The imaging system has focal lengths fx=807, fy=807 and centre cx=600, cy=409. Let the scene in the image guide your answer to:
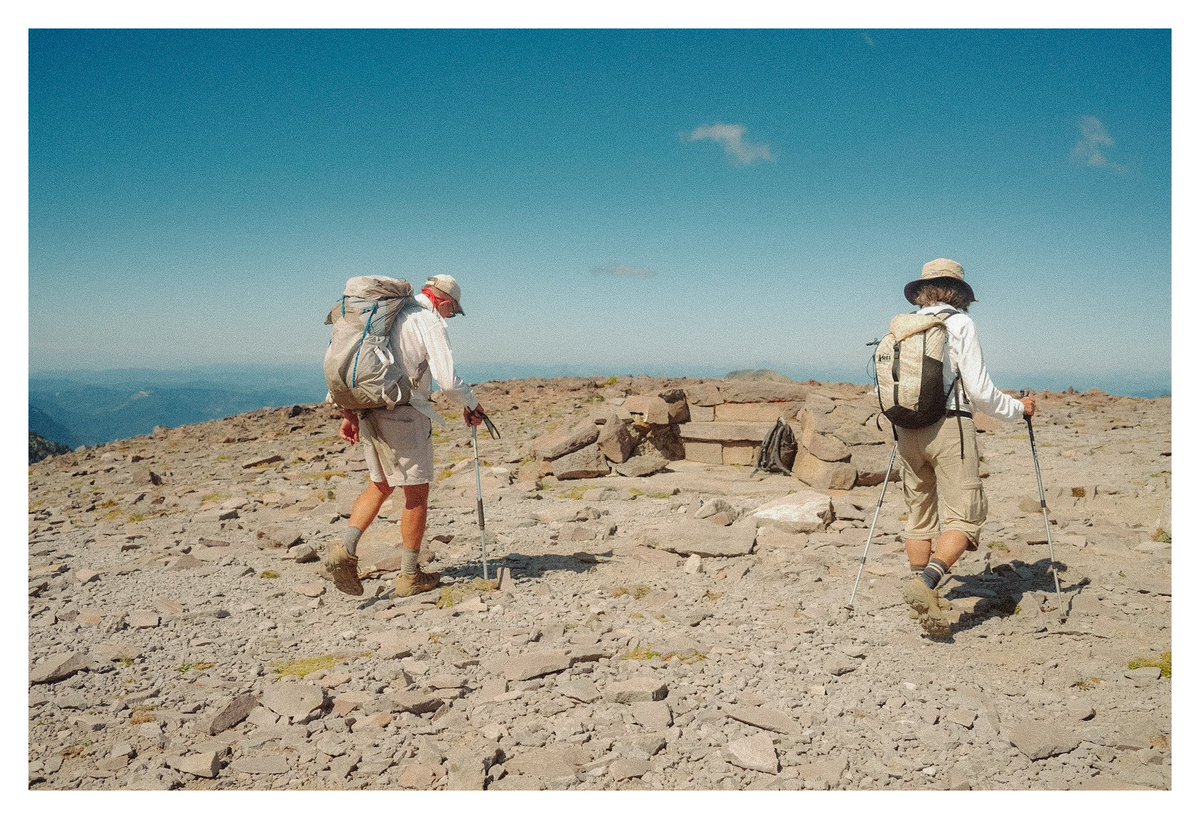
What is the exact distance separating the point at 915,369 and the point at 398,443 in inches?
155

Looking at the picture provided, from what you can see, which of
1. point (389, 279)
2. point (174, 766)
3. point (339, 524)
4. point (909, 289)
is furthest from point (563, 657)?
point (339, 524)

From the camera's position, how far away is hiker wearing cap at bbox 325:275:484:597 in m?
6.32

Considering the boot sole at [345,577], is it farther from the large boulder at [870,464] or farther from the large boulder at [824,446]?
the large boulder at [870,464]

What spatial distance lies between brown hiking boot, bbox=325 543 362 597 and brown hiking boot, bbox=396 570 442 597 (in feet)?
1.07

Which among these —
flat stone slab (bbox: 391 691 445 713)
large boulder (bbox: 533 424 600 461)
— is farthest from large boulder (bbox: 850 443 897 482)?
flat stone slab (bbox: 391 691 445 713)

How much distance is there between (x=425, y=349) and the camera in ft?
20.9

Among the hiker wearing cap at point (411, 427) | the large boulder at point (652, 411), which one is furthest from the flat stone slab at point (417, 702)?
the large boulder at point (652, 411)

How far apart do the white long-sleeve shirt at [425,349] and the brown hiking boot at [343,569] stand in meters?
1.34

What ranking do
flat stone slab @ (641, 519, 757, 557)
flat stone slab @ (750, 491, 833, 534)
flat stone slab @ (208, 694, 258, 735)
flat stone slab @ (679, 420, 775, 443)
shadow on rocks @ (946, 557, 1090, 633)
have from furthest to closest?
1. flat stone slab @ (679, 420, 775, 443)
2. flat stone slab @ (750, 491, 833, 534)
3. flat stone slab @ (641, 519, 757, 557)
4. shadow on rocks @ (946, 557, 1090, 633)
5. flat stone slab @ (208, 694, 258, 735)

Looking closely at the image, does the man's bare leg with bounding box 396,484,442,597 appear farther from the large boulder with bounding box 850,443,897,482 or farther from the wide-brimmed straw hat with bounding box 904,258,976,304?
the large boulder with bounding box 850,443,897,482

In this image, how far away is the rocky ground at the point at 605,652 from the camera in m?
4.17

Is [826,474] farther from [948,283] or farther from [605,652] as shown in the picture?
[605,652]

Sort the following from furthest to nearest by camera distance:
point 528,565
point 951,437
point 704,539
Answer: point 704,539
point 528,565
point 951,437

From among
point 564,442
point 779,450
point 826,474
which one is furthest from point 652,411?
point 826,474
